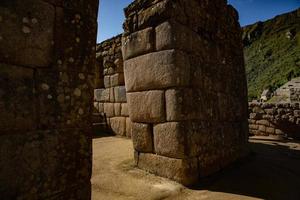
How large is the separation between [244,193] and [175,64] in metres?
2.01

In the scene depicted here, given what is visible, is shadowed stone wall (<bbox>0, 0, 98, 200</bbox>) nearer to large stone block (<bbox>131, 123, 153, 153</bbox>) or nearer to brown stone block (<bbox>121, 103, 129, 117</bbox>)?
large stone block (<bbox>131, 123, 153, 153</bbox>)

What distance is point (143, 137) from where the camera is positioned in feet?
11.9

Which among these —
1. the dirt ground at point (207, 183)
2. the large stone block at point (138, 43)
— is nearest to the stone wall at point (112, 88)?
the dirt ground at point (207, 183)

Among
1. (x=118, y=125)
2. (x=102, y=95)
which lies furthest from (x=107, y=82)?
(x=118, y=125)

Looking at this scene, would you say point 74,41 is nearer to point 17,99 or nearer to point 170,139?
point 17,99

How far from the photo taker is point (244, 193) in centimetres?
288

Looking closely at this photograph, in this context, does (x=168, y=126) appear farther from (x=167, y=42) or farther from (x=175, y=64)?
(x=167, y=42)

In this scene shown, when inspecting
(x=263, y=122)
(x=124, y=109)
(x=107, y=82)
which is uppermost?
(x=107, y=82)

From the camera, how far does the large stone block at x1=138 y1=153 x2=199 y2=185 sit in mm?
3075

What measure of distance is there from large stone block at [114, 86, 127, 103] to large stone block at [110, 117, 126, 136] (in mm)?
582

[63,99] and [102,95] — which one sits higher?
[102,95]

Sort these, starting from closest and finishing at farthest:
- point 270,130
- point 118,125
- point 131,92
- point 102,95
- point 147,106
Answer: point 147,106 → point 131,92 → point 118,125 → point 102,95 → point 270,130

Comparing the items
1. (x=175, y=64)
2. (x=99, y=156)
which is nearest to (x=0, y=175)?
(x=175, y=64)

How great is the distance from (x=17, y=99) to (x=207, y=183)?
2758 mm
